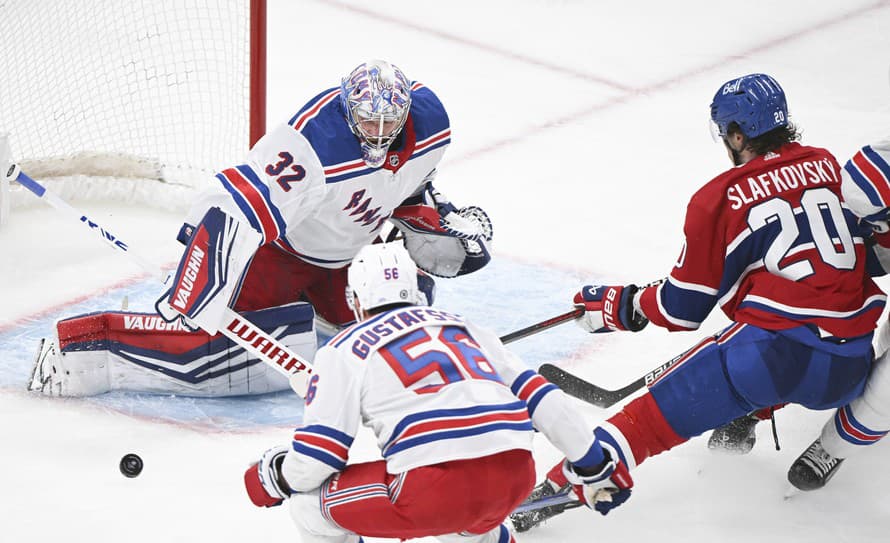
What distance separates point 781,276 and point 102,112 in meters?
3.02

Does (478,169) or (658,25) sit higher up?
(658,25)

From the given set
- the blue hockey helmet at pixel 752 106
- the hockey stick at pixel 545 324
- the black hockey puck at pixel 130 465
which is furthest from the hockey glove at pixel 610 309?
the black hockey puck at pixel 130 465

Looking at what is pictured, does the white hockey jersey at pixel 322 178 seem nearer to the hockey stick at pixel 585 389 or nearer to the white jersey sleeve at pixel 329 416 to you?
the hockey stick at pixel 585 389

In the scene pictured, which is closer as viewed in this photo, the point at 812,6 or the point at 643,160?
the point at 643,160

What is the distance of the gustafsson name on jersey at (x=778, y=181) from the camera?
2.66m

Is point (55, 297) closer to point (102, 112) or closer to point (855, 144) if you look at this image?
point (102, 112)

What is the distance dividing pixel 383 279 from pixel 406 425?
267mm

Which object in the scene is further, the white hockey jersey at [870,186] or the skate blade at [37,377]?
the skate blade at [37,377]

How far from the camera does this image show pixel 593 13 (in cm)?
661

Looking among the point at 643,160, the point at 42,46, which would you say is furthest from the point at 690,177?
the point at 42,46

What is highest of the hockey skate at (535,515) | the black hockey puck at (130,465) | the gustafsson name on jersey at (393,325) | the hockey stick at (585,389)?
the gustafsson name on jersey at (393,325)

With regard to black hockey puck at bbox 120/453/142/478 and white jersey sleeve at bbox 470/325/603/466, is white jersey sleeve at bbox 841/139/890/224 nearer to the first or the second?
white jersey sleeve at bbox 470/325/603/466

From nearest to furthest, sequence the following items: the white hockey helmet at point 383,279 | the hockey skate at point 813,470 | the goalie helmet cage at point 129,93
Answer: the white hockey helmet at point 383,279, the hockey skate at point 813,470, the goalie helmet cage at point 129,93

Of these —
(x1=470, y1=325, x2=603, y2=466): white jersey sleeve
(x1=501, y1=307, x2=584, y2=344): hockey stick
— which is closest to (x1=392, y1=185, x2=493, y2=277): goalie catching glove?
(x1=501, y1=307, x2=584, y2=344): hockey stick
